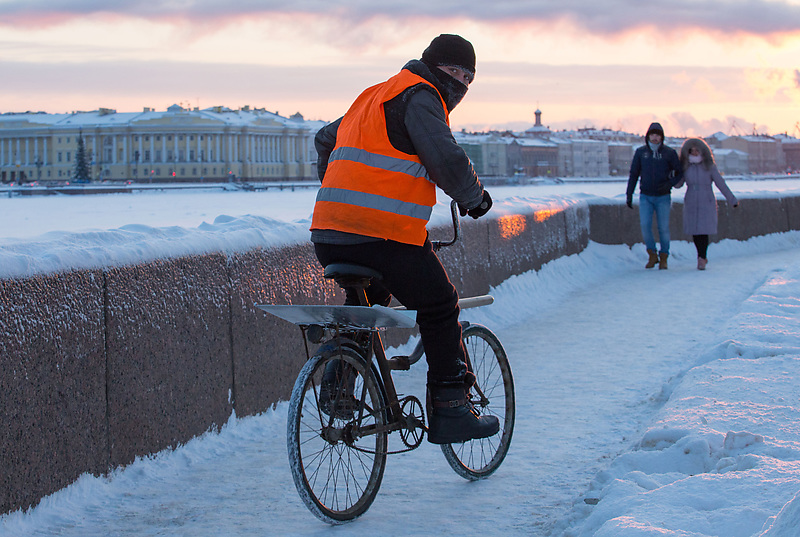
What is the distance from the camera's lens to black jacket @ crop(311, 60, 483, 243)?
3.27 metres

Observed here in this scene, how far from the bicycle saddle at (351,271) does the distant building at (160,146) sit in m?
124

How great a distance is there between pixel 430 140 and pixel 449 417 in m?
1.02

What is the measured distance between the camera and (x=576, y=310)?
9289 millimetres

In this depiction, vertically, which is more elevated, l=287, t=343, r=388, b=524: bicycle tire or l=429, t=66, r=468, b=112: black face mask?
l=429, t=66, r=468, b=112: black face mask

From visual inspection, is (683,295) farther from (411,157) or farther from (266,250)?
(411,157)

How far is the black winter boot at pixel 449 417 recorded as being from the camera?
143 inches

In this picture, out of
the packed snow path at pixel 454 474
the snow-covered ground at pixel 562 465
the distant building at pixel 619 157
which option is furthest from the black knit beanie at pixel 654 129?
the distant building at pixel 619 157

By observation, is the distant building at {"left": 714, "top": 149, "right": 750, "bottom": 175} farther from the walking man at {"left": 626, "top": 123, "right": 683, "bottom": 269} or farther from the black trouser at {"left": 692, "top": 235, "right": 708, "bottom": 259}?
the walking man at {"left": 626, "top": 123, "right": 683, "bottom": 269}

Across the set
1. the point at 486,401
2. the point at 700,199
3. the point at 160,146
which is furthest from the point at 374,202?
the point at 160,146

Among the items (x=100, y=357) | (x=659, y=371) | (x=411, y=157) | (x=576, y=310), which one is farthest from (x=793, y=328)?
(x=100, y=357)

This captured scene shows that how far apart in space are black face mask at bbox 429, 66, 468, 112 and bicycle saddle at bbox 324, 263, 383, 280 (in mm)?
655

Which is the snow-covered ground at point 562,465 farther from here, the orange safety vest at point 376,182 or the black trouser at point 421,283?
the orange safety vest at point 376,182

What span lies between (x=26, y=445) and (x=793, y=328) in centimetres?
487

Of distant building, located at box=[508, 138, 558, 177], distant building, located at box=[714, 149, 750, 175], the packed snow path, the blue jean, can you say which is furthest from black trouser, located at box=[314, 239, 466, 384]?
distant building, located at box=[714, 149, 750, 175]
